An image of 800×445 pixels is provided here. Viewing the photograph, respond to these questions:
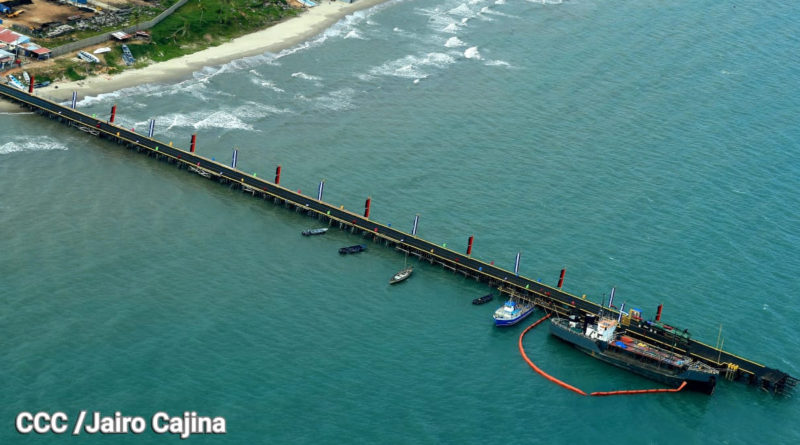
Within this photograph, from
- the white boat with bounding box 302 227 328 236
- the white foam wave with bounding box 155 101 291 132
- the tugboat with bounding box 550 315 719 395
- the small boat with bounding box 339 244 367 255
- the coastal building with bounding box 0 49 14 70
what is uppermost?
the coastal building with bounding box 0 49 14 70

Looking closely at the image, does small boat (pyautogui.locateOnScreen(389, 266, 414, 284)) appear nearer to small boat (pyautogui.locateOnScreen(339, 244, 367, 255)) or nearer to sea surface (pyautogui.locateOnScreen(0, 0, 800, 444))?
sea surface (pyautogui.locateOnScreen(0, 0, 800, 444))

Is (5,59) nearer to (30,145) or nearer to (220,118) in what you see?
(30,145)

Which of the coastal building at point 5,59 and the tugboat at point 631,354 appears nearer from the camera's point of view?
the tugboat at point 631,354

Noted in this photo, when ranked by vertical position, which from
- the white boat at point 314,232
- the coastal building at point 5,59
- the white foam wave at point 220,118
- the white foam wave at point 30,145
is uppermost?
the coastal building at point 5,59

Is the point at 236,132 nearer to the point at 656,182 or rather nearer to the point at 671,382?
the point at 656,182

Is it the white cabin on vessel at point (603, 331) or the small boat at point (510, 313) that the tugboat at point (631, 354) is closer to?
the white cabin on vessel at point (603, 331)

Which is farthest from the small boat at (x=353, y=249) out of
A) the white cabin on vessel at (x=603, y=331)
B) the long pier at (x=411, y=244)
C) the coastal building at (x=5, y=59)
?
the coastal building at (x=5, y=59)

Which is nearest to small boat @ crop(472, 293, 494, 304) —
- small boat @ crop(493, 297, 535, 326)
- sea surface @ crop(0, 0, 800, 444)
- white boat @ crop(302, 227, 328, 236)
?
sea surface @ crop(0, 0, 800, 444)
